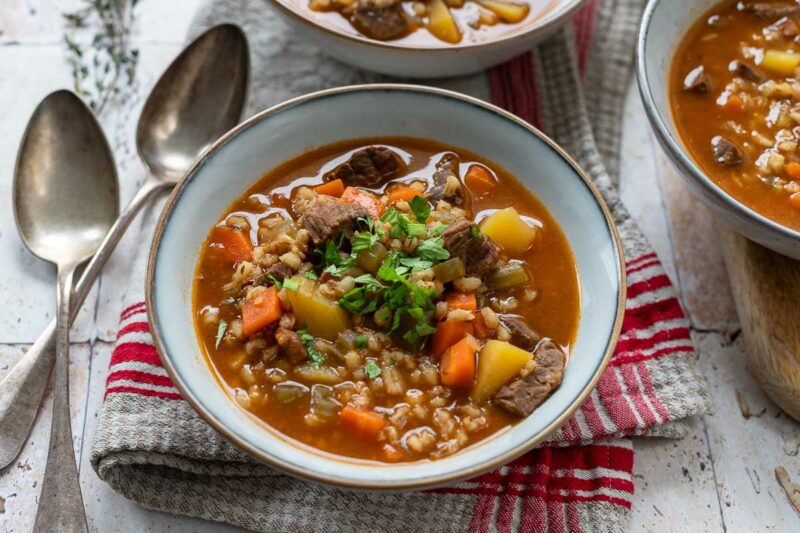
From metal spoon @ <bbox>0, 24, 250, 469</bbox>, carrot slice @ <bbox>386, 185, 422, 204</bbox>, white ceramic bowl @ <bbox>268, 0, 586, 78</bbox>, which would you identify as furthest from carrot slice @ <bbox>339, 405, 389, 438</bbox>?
white ceramic bowl @ <bbox>268, 0, 586, 78</bbox>

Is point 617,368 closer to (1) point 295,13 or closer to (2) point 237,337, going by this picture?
(2) point 237,337

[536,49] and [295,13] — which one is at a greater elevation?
[295,13]

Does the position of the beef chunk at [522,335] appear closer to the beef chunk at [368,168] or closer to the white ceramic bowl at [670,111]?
the beef chunk at [368,168]

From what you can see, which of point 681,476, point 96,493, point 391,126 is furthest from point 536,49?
point 96,493

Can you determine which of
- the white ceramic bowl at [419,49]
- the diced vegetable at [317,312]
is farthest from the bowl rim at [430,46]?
the diced vegetable at [317,312]

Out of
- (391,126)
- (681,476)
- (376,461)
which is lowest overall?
(681,476)

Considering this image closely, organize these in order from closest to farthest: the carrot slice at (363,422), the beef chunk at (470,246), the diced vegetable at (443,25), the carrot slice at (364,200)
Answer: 1. the carrot slice at (363,422)
2. the beef chunk at (470,246)
3. the carrot slice at (364,200)
4. the diced vegetable at (443,25)

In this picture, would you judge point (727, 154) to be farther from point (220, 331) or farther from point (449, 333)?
point (220, 331)
